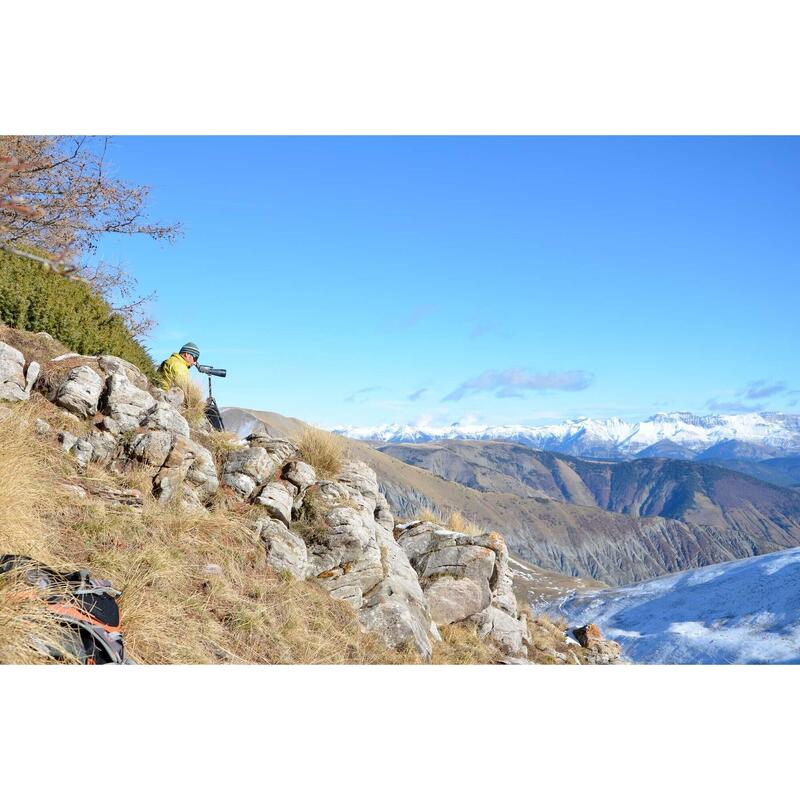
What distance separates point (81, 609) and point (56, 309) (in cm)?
765

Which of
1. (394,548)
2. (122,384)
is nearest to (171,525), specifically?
(122,384)

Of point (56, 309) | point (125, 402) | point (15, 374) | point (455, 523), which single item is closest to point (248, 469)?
point (125, 402)

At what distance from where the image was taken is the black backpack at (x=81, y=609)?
12.5ft

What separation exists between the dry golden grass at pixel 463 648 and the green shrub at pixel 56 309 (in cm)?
754

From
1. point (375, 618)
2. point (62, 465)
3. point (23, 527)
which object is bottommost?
point (375, 618)

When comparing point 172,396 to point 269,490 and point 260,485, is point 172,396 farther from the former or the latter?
point 269,490

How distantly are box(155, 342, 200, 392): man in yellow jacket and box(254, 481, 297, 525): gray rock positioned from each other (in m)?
2.99

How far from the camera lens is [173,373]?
35.2 ft

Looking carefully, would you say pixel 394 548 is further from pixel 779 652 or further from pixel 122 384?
pixel 779 652

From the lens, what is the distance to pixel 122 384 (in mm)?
8688

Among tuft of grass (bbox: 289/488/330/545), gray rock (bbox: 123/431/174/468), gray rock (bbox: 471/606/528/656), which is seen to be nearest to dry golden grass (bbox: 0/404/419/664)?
gray rock (bbox: 123/431/174/468)

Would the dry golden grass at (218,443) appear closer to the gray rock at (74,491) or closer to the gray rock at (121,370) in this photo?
the gray rock at (121,370)

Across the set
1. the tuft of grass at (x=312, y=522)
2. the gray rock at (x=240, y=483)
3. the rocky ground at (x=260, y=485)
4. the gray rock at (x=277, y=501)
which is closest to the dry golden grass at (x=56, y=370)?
the rocky ground at (x=260, y=485)

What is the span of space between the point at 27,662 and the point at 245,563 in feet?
12.5
